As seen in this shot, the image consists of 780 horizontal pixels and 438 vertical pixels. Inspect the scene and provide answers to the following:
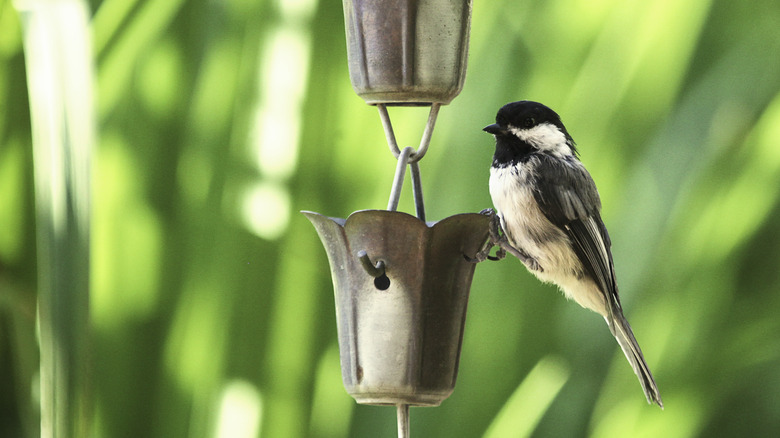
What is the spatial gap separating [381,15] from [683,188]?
1306mm

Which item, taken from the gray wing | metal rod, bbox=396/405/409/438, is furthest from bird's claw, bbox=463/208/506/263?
metal rod, bbox=396/405/409/438

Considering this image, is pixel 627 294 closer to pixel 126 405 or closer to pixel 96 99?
pixel 126 405

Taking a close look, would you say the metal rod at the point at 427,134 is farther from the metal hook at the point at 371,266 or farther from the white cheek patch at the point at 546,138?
the white cheek patch at the point at 546,138

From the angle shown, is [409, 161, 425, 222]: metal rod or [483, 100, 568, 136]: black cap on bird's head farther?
[483, 100, 568, 136]: black cap on bird's head

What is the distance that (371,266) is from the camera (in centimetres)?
110

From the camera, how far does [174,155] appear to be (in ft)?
7.36

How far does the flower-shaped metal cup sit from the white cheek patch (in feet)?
1.48

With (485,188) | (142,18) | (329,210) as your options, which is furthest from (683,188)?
(142,18)

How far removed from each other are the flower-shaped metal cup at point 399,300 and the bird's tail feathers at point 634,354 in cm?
55

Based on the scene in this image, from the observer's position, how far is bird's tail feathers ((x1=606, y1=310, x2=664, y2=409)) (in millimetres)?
1567

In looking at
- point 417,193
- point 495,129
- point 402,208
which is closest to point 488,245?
point 417,193

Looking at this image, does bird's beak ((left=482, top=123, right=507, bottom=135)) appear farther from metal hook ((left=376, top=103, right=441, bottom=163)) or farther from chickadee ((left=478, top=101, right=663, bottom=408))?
metal hook ((left=376, top=103, right=441, bottom=163))

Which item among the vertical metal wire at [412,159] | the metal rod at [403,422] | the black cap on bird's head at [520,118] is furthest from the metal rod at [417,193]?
the black cap on bird's head at [520,118]

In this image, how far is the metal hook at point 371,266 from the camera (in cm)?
107
